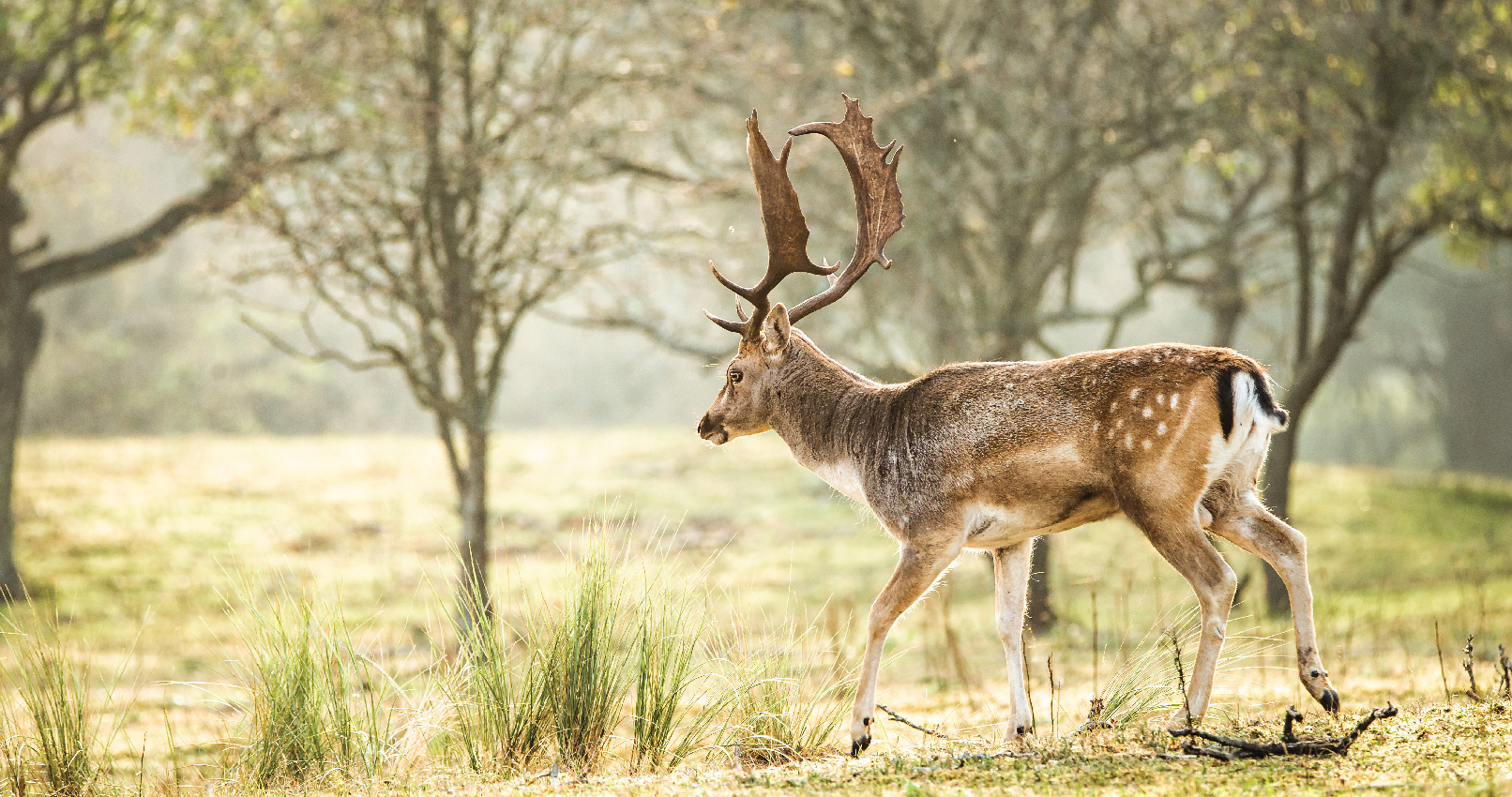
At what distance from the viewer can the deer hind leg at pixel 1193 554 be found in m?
4.62

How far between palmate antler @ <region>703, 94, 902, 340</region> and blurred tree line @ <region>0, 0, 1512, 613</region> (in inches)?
149

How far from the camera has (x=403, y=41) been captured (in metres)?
9.73

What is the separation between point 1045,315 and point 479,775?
751 centimetres

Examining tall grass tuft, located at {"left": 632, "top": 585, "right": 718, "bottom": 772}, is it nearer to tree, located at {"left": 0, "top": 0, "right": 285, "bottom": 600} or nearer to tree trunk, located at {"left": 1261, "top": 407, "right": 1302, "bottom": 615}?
tree, located at {"left": 0, "top": 0, "right": 285, "bottom": 600}

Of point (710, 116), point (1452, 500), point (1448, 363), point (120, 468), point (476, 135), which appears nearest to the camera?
point (476, 135)

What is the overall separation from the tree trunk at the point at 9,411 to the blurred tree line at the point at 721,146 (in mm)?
45

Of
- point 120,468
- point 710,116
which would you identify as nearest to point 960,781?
point 710,116

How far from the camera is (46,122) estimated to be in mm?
13891

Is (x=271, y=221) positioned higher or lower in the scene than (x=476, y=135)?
lower

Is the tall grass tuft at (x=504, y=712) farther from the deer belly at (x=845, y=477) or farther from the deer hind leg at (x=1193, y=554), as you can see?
the deer hind leg at (x=1193, y=554)

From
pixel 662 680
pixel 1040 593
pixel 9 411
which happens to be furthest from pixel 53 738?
pixel 9 411

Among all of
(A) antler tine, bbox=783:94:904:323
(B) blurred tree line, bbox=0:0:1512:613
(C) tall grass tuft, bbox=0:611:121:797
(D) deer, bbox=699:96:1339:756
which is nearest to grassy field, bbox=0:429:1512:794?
(C) tall grass tuft, bbox=0:611:121:797

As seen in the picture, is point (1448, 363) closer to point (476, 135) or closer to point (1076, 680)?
point (1076, 680)

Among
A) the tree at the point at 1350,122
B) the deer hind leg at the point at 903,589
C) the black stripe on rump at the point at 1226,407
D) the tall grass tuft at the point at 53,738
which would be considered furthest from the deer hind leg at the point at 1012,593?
the tree at the point at 1350,122
